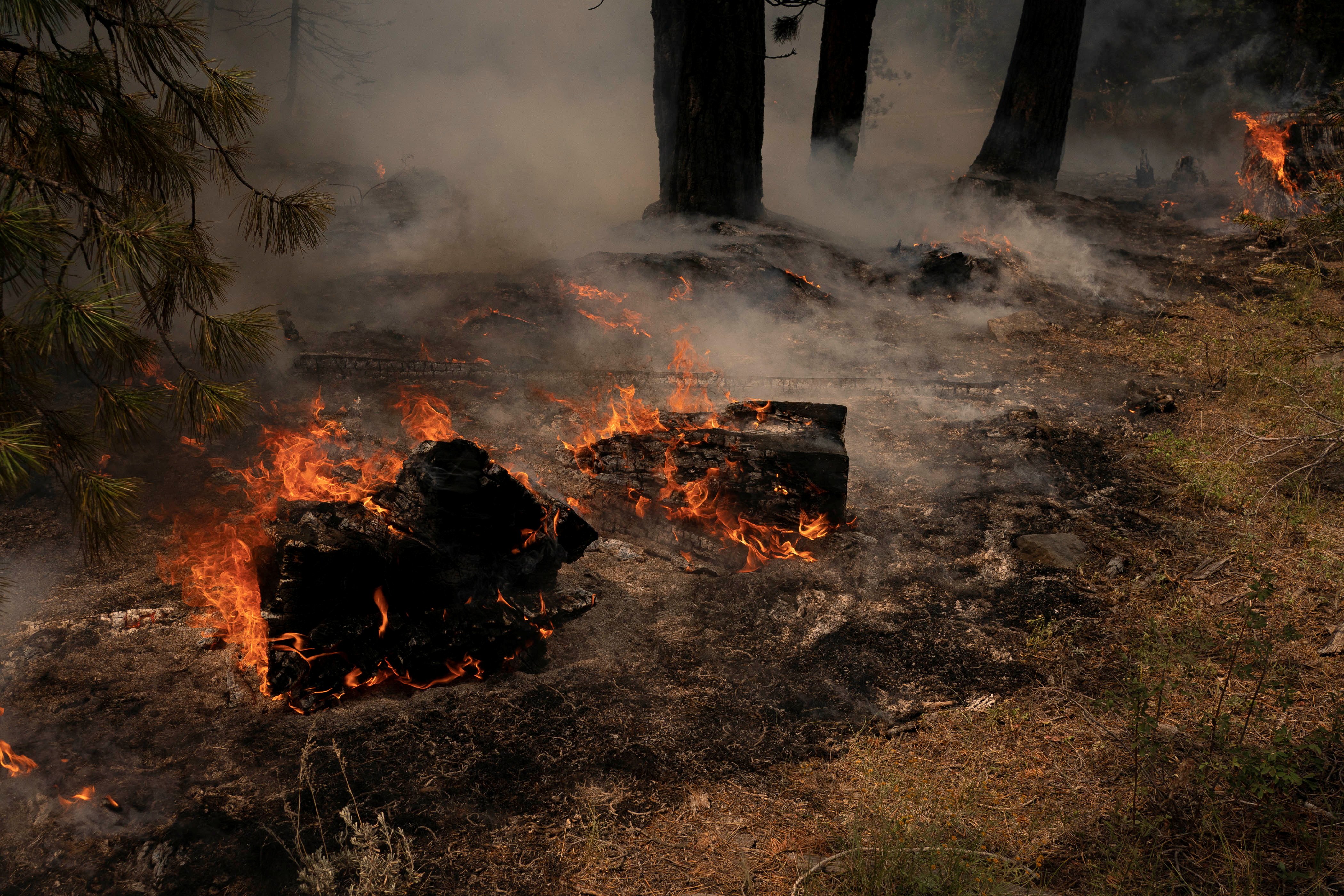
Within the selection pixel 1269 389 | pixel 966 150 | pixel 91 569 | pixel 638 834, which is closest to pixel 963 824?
pixel 638 834

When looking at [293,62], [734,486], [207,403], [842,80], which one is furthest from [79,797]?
[293,62]

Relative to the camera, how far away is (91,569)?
4.01m

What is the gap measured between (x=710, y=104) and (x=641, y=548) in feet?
22.6

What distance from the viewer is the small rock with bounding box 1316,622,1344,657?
311 cm

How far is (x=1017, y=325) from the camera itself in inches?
327

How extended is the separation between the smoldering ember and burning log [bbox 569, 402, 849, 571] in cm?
3

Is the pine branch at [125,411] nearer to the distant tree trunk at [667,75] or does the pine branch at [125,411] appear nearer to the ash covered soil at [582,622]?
the ash covered soil at [582,622]

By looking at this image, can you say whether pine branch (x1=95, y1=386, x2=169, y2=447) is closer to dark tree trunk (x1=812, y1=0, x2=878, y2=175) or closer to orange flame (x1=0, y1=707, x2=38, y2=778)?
orange flame (x1=0, y1=707, x2=38, y2=778)

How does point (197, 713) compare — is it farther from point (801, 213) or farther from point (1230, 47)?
point (1230, 47)

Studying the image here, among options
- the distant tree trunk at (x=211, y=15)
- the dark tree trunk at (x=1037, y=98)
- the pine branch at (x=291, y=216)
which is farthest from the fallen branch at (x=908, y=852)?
the distant tree trunk at (x=211, y=15)

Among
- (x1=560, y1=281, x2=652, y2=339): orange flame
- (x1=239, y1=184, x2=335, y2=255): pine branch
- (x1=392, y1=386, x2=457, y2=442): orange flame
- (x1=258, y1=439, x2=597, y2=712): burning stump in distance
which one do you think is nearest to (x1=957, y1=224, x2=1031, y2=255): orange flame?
(x1=560, y1=281, x2=652, y2=339): orange flame

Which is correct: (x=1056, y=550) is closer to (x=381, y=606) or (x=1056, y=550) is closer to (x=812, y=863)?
(x=812, y=863)

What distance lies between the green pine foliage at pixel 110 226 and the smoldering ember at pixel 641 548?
0.06 feet

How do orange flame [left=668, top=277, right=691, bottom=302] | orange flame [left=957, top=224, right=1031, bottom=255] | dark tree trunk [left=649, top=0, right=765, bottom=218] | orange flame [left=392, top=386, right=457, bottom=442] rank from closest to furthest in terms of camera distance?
orange flame [left=392, top=386, right=457, bottom=442] < orange flame [left=668, top=277, right=691, bottom=302] < dark tree trunk [left=649, top=0, right=765, bottom=218] < orange flame [left=957, top=224, right=1031, bottom=255]
